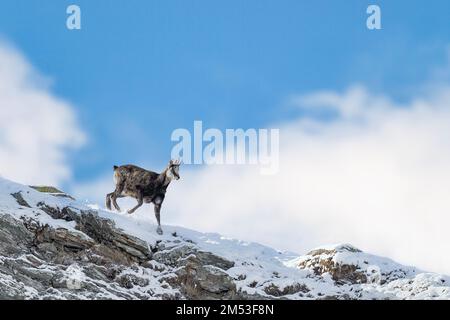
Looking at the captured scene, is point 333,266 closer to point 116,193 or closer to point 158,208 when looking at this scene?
point 158,208

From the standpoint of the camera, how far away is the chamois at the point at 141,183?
33.8 m

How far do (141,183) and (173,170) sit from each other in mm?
1501

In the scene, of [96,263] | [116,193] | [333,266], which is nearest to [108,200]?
[116,193]

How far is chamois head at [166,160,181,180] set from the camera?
1326 inches

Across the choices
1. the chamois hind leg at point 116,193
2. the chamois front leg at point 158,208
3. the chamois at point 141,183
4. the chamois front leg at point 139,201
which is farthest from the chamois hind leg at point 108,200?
the chamois front leg at point 158,208

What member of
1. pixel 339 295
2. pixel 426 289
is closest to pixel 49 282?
pixel 339 295

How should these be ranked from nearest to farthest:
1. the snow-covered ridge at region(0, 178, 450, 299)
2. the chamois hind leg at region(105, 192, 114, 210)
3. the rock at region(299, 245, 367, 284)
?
the snow-covered ridge at region(0, 178, 450, 299)
the rock at region(299, 245, 367, 284)
the chamois hind leg at region(105, 192, 114, 210)

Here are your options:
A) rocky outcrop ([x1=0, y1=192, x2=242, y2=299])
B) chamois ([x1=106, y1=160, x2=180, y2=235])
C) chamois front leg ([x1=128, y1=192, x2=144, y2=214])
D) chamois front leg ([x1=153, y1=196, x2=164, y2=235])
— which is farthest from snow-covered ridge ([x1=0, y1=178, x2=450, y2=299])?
chamois ([x1=106, y1=160, x2=180, y2=235])

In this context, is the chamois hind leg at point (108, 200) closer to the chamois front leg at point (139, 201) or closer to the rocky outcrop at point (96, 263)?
the chamois front leg at point (139, 201)

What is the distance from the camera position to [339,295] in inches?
1202

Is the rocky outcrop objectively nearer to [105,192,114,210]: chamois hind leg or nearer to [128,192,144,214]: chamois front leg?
[128,192,144,214]: chamois front leg

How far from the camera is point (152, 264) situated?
31.0m

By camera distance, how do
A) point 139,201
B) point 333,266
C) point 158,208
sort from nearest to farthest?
point 333,266
point 158,208
point 139,201
